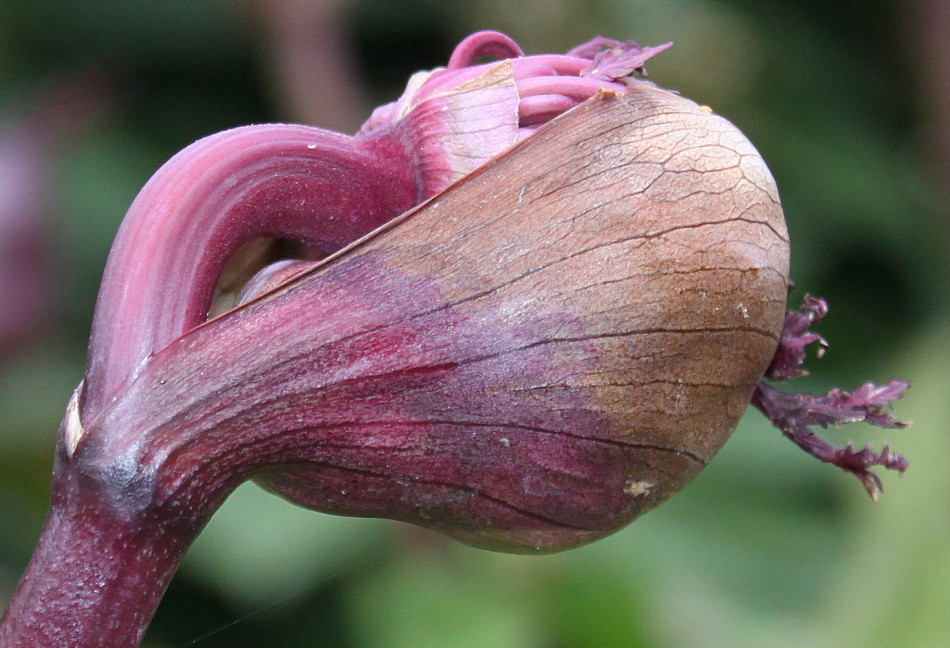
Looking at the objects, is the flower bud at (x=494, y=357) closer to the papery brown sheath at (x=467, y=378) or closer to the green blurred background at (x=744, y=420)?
the papery brown sheath at (x=467, y=378)

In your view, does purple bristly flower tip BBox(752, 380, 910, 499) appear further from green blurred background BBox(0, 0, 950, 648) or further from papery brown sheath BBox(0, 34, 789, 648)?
green blurred background BBox(0, 0, 950, 648)

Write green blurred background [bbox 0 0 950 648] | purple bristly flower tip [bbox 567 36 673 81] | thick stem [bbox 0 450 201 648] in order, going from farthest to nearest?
green blurred background [bbox 0 0 950 648] < purple bristly flower tip [bbox 567 36 673 81] < thick stem [bbox 0 450 201 648]

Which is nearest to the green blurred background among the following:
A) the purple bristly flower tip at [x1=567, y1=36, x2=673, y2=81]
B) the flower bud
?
the flower bud

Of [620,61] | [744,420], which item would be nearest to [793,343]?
[620,61]

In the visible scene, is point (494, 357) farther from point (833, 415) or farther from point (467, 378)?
point (833, 415)

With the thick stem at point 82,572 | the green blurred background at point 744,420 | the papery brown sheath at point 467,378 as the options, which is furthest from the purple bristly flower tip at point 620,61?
the green blurred background at point 744,420

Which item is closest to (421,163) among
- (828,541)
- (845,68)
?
(828,541)
